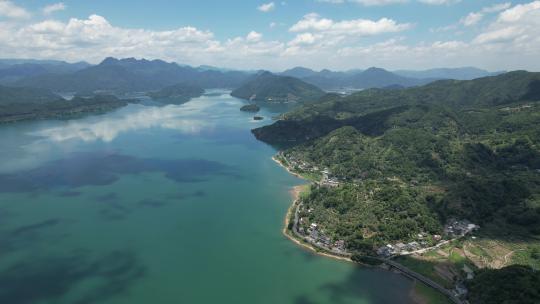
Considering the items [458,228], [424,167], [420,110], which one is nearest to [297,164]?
[424,167]

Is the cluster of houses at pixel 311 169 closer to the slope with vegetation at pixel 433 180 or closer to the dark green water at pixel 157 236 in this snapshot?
the slope with vegetation at pixel 433 180

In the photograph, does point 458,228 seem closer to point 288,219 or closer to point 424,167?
point 288,219

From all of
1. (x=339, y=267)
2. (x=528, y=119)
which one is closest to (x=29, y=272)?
(x=339, y=267)

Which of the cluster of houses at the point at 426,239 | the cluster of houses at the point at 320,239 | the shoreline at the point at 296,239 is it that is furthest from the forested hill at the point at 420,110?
the cluster of houses at the point at 320,239

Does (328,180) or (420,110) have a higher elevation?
(420,110)

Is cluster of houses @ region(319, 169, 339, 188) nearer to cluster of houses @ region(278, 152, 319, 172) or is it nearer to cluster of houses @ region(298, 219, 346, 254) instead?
cluster of houses @ region(278, 152, 319, 172)

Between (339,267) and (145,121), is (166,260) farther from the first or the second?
(145,121)
